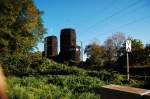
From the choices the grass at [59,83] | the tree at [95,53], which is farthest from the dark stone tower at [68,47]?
the grass at [59,83]

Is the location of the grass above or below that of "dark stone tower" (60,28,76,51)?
below

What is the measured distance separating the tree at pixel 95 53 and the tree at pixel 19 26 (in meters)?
33.0

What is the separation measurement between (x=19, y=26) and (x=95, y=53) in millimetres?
43987

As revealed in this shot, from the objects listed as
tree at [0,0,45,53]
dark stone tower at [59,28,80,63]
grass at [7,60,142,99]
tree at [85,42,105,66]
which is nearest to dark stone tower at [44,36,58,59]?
→ dark stone tower at [59,28,80,63]

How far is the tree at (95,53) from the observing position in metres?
64.6

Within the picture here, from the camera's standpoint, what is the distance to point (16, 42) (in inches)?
1160

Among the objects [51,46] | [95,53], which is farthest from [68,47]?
[95,53]

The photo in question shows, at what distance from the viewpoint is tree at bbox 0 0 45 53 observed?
1121 inches

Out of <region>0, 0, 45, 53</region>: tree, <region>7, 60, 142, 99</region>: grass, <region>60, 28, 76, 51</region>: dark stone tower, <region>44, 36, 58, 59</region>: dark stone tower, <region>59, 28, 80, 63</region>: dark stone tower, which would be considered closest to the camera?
<region>7, 60, 142, 99</region>: grass

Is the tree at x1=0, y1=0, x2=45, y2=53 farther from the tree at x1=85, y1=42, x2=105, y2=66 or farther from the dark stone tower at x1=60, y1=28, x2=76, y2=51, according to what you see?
the tree at x1=85, y1=42, x2=105, y2=66

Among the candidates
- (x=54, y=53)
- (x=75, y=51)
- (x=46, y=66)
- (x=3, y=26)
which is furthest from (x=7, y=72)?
(x=54, y=53)

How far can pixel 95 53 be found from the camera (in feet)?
236

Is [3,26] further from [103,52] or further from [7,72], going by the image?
[103,52]

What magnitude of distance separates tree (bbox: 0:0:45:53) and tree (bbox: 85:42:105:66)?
3298cm
